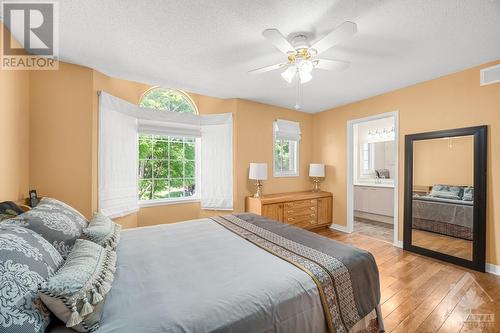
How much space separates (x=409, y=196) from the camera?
3.27 meters

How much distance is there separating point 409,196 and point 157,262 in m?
3.59

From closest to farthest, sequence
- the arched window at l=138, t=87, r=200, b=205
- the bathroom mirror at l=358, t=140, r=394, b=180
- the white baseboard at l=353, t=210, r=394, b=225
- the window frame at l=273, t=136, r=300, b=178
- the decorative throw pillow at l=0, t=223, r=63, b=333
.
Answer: the decorative throw pillow at l=0, t=223, r=63, b=333 < the arched window at l=138, t=87, r=200, b=205 < the window frame at l=273, t=136, r=300, b=178 < the white baseboard at l=353, t=210, r=394, b=225 < the bathroom mirror at l=358, t=140, r=394, b=180

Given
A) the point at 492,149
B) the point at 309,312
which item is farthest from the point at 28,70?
the point at 492,149

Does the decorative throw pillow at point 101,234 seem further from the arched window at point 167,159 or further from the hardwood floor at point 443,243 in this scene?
the hardwood floor at point 443,243

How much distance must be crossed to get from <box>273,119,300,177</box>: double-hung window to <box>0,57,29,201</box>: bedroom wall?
359cm

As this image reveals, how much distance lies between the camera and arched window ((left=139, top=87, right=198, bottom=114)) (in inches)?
142

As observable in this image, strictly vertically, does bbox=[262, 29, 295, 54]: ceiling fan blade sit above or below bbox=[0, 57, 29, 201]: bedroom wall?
above

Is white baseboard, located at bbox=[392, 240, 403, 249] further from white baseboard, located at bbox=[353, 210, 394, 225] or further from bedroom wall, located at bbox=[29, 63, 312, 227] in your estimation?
bedroom wall, located at bbox=[29, 63, 312, 227]

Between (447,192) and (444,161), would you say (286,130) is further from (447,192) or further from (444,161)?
(447,192)

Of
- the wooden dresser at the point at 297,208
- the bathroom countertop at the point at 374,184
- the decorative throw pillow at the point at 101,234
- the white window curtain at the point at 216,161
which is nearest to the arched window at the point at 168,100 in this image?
the white window curtain at the point at 216,161

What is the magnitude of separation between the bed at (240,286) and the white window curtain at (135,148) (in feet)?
4.30

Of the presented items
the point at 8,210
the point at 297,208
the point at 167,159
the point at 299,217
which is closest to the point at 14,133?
the point at 8,210

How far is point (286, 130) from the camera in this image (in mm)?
4535

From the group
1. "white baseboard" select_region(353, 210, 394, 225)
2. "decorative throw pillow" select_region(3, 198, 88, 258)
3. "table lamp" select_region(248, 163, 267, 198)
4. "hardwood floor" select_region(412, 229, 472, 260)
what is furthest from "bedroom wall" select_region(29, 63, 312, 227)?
"white baseboard" select_region(353, 210, 394, 225)
